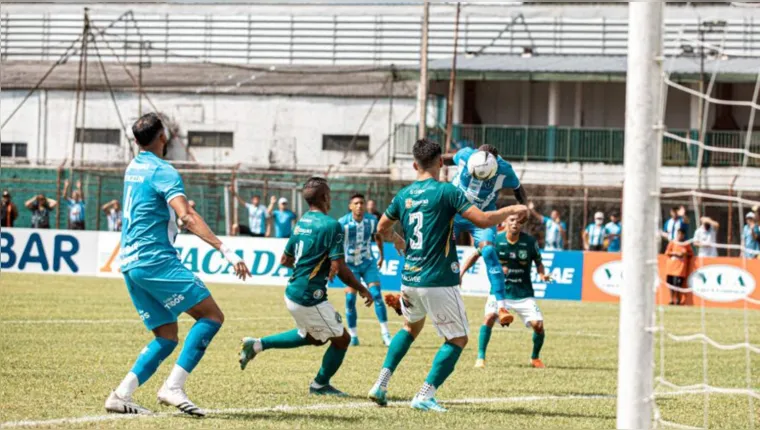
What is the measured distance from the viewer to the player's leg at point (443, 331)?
9781 mm

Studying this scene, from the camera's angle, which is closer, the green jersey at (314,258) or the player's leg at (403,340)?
the player's leg at (403,340)

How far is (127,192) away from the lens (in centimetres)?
898

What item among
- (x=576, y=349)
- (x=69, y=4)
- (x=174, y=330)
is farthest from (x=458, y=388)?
(x=69, y=4)

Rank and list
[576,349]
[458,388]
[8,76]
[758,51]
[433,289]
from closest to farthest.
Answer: [433,289], [458,388], [576,349], [758,51], [8,76]

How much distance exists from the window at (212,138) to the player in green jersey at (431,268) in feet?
132

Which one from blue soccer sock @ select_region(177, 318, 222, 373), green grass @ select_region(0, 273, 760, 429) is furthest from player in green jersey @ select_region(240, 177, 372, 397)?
blue soccer sock @ select_region(177, 318, 222, 373)

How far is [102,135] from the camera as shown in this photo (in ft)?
164

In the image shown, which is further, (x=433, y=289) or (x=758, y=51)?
(x=758, y=51)

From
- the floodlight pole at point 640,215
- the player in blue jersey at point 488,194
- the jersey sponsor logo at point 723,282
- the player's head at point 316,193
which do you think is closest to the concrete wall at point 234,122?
the jersey sponsor logo at point 723,282

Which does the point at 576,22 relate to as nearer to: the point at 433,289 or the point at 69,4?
the point at 69,4

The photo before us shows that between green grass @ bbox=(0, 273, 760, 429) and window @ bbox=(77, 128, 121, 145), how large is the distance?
28.1m

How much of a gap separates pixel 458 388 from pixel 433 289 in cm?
234

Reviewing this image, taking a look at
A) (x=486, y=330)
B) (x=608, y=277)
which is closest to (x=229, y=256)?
(x=486, y=330)

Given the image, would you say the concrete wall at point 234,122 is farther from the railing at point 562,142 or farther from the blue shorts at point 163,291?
the blue shorts at point 163,291
